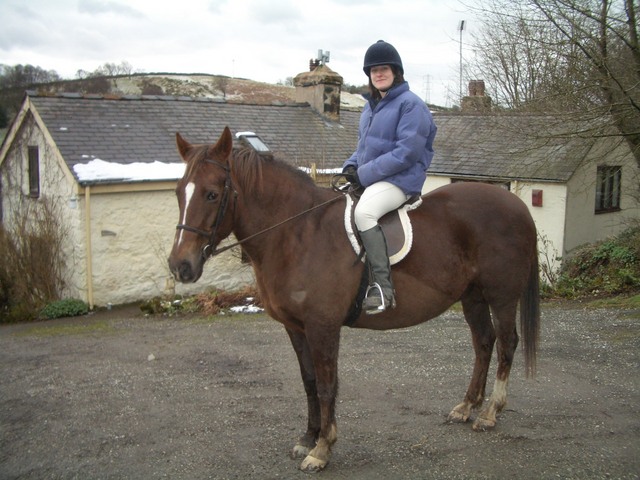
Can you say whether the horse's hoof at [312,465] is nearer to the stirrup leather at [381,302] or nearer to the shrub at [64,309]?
the stirrup leather at [381,302]

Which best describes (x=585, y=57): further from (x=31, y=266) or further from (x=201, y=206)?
(x=31, y=266)

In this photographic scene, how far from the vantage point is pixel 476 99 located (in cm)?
1636

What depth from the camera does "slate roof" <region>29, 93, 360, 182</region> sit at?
13.7 meters

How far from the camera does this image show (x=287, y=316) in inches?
154

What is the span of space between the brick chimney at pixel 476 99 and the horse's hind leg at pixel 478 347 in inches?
455

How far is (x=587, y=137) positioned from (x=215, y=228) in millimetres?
8876

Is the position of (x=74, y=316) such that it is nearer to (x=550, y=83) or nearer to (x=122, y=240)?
(x=122, y=240)

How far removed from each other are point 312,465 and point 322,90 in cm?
1651

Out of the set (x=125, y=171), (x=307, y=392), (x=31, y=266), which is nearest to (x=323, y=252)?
(x=307, y=392)

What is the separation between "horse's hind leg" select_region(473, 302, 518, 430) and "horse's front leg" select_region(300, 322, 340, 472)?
1.34 metres

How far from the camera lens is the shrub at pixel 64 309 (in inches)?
487

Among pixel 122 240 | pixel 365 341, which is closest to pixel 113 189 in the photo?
pixel 122 240

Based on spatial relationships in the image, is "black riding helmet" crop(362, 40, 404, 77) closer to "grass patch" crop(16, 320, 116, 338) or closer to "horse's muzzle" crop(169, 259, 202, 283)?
"horse's muzzle" crop(169, 259, 202, 283)

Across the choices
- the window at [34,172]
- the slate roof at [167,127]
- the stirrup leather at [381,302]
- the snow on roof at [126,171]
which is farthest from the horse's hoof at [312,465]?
the window at [34,172]
